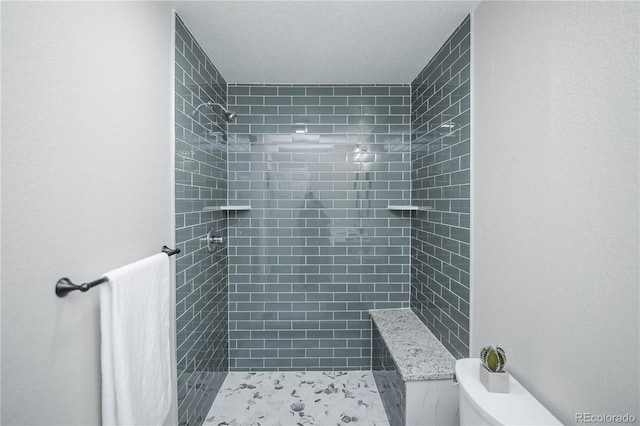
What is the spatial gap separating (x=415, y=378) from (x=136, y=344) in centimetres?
143

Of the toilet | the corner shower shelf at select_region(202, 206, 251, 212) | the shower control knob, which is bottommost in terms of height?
the toilet

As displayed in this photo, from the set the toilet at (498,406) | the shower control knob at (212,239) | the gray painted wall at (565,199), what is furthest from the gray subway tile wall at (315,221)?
the toilet at (498,406)

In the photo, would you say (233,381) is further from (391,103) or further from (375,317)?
(391,103)

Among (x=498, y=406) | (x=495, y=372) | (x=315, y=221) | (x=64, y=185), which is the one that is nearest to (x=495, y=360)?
(x=495, y=372)

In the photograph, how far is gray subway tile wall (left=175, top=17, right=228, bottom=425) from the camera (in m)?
1.66

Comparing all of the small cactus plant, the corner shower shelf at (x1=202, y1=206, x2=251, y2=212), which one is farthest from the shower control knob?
the small cactus plant

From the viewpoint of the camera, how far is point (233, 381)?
97.9 inches

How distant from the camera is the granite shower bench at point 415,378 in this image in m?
1.68

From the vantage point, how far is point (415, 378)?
166cm

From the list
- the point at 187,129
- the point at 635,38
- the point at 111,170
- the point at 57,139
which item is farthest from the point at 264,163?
the point at 635,38

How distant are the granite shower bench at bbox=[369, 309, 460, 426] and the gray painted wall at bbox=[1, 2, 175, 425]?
151 centimetres

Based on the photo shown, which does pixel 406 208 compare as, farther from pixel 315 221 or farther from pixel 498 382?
pixel 498 382

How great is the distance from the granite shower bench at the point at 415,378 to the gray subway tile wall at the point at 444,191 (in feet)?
0.41

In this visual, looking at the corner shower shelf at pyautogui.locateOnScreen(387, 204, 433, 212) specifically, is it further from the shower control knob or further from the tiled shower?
the shower control knob
